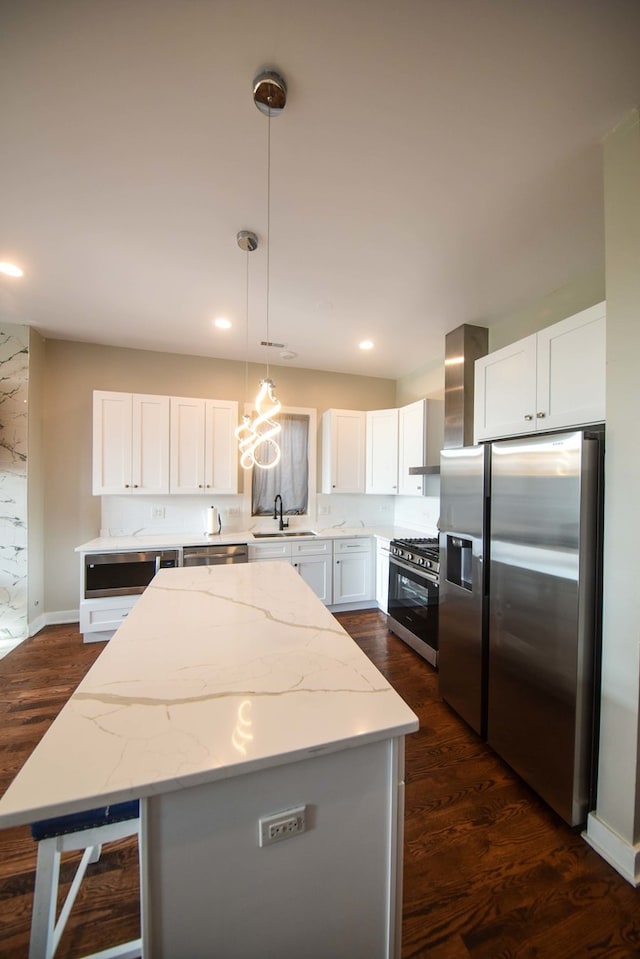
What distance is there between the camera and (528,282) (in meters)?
2.26

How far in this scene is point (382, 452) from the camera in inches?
157

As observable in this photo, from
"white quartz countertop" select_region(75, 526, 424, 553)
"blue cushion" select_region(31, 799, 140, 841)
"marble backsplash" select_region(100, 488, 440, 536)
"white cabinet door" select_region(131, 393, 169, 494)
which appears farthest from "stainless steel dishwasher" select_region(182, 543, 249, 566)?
"blue cushion" select_region(31, 799, 140, 841)

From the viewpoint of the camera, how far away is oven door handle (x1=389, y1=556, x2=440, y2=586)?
8.55 feet

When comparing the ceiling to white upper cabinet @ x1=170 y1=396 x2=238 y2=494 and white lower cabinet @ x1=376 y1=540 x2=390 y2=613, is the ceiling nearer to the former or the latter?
white upper cabinet @ x1=170 y1=396 x2=238 y2=494

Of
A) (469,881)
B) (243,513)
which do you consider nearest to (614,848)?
(469,881)

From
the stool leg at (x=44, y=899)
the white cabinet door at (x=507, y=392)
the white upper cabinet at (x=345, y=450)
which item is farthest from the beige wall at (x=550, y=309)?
→ the stool leg at (x=44, y=899)

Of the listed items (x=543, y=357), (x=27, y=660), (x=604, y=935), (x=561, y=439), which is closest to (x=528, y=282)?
(x=543, y=357)

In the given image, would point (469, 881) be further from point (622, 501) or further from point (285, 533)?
point (285, 533)

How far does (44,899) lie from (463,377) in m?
3.41

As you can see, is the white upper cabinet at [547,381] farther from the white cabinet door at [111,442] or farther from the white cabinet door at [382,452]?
the white cabinet door at [111,442]

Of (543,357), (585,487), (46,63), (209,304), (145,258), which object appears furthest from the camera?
(209,304)

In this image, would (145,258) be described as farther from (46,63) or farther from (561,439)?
(561,439)

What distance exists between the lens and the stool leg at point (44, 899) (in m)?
0.84

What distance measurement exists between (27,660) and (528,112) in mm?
4556
